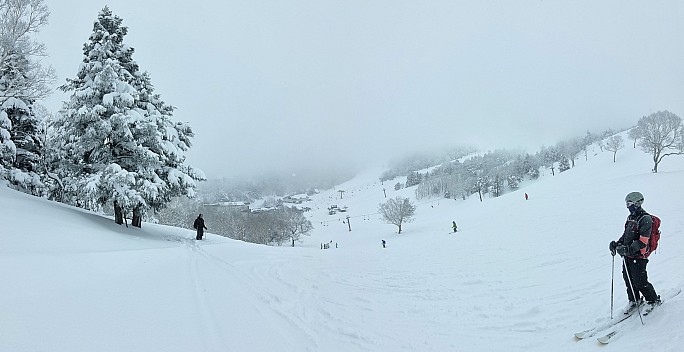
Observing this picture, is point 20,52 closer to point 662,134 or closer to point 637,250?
point 637,250

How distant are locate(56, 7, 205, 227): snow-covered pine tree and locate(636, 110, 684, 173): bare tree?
220 feet

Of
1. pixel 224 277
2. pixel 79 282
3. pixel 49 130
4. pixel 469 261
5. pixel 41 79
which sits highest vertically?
pixel 41 79

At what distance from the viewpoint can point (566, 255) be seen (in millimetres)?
14125

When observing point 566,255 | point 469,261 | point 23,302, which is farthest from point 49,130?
point 566,255

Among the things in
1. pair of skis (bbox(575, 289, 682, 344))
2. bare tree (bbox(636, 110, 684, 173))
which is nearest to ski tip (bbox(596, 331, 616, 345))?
pair of skis (bbox(575, 289, 682, 344))

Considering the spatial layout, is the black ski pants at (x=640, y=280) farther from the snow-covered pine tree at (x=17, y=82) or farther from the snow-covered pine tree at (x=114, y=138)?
the snow-covered pine tree at (x=17, y=82)

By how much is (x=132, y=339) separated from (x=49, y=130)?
20.4 m

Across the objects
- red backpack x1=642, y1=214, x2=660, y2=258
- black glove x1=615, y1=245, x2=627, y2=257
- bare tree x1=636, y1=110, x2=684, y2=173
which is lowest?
black glove x1=615, y1=245, x2=627, y2=257

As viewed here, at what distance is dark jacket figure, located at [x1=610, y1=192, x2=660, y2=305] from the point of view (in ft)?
18.2

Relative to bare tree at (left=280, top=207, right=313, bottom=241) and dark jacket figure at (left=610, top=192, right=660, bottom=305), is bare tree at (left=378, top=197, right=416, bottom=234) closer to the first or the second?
bare tree at (left=280, top=207, right=313, bottom=241)

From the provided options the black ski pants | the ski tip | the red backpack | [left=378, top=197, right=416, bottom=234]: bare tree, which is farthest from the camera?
[left=378, top=197, right=416, bottom=234]: bare tree

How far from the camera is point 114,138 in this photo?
649 inches

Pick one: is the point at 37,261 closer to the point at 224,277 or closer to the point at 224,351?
the point at 224,277

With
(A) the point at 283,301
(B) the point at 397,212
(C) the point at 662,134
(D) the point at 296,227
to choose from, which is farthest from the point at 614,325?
(D) the point at 296,227
